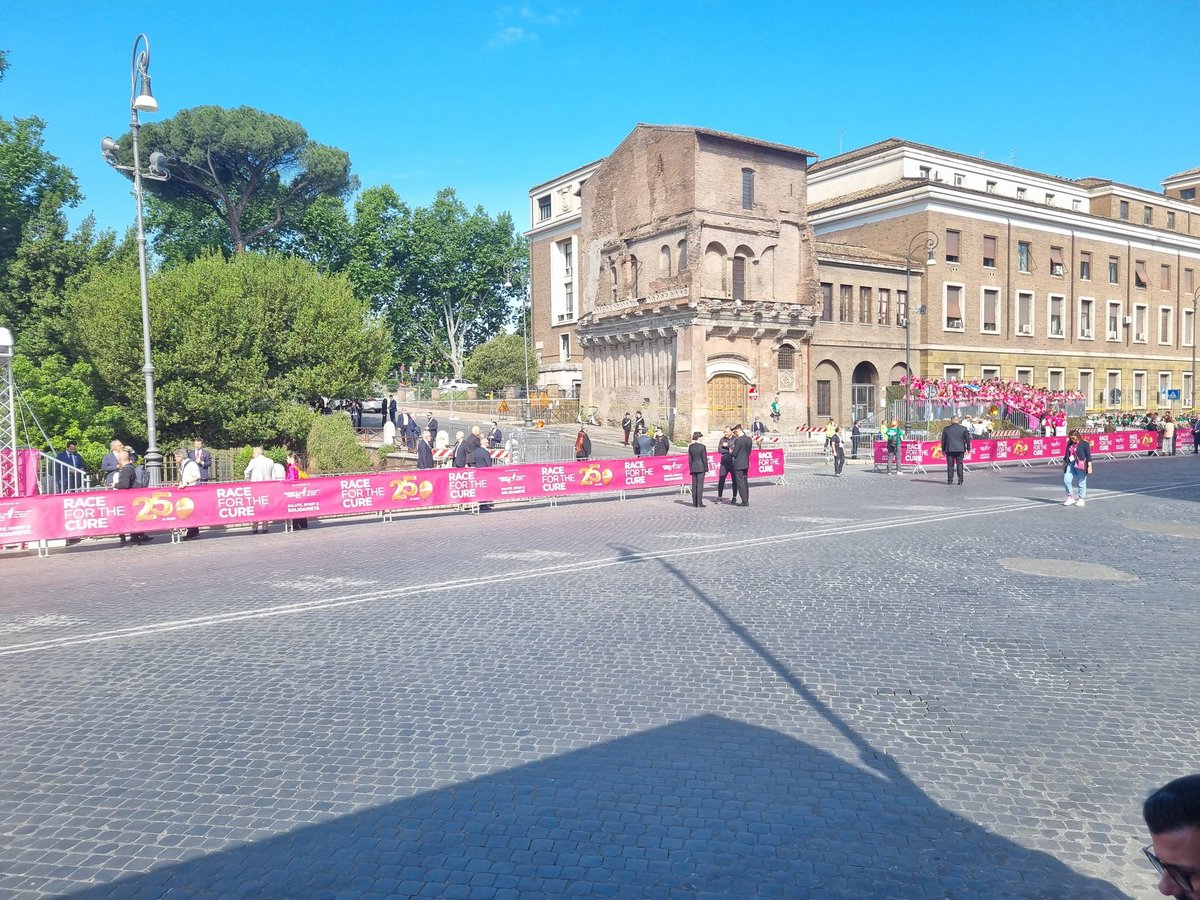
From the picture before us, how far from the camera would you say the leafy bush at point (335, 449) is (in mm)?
24859

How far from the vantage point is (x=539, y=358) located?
6419cm

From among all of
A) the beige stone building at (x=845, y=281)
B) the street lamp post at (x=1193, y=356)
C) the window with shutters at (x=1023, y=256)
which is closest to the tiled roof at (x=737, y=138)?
the beige stone building at (x=845, y=281)

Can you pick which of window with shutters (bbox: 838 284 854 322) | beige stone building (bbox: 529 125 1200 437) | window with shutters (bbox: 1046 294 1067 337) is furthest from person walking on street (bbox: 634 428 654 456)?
window with shutters (bbox: 1046 294 1067 337)

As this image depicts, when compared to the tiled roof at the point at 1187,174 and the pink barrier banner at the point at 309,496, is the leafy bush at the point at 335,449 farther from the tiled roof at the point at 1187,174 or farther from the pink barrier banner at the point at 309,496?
the tiled roof at the point at 1187,174

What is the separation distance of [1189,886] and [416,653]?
21.9 ft

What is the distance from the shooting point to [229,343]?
27.2 meters

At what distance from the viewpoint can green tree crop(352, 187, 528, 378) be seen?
64500 mm

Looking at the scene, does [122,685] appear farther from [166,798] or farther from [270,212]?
[270,212]

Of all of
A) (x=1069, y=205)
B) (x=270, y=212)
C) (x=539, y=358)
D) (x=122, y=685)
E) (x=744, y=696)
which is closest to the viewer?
(x=744, y=696)

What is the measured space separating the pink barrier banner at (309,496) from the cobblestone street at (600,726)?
7.26 ft

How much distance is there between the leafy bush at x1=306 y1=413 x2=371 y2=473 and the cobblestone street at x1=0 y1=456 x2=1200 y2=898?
499 inches

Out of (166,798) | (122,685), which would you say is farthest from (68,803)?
(122,685)

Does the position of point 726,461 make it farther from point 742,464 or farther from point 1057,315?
Answer: point 1057,315

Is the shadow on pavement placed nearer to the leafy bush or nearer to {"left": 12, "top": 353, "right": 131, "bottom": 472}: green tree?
{"left": 12, "top": 353, "right": 131, "bottom": 472}: green tree
